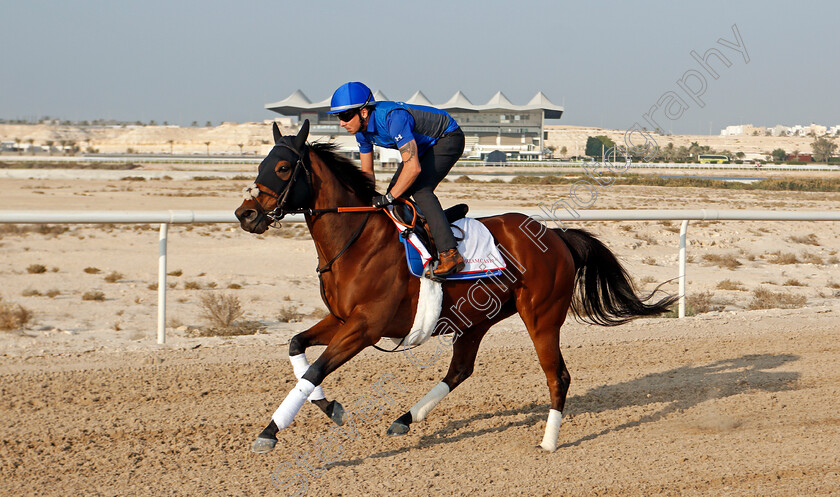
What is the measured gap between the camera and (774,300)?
962 cm

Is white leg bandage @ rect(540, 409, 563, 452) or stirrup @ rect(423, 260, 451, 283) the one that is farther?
white leg bandage @ rect(540, 409, 563, 452)

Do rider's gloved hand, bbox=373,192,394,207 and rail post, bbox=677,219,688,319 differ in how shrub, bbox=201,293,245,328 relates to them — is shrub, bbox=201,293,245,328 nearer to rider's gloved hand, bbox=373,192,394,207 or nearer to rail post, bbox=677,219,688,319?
rider's gloved hand, bbox=373,192,394,207

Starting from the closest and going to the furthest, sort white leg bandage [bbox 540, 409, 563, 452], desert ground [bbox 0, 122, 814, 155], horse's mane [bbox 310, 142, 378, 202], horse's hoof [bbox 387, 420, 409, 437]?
horse's mane [bbox 310, 142, 378, 202] → white leg bandage [bbox 540, 409, 563, 452] → horse's hoof [bbox 387, 420, 409, 437] → desert ground [bbox 0, 122, 814, 155]

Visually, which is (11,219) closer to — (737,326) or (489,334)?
(489,334)

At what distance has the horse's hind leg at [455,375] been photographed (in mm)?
4676

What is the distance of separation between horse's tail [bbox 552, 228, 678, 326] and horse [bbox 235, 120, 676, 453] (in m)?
0.04

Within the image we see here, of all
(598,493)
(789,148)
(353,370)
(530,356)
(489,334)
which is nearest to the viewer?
(598,493)

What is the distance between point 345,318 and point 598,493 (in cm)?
150

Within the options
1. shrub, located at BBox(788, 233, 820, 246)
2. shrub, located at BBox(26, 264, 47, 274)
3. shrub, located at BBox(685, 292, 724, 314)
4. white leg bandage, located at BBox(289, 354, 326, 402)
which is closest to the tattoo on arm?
white leg bandage, located at BBox(289, 354, 326, 402)

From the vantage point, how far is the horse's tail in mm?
5234

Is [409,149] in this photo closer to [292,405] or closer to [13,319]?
[292,405]

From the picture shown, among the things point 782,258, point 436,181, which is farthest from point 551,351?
point 782,258

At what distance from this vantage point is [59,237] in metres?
15.6

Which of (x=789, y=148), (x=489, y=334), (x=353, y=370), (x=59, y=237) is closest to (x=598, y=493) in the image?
(x=353, y=370)
